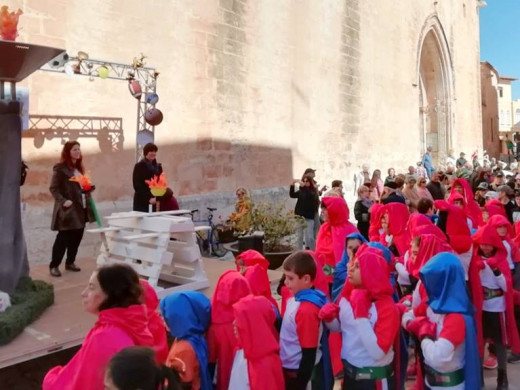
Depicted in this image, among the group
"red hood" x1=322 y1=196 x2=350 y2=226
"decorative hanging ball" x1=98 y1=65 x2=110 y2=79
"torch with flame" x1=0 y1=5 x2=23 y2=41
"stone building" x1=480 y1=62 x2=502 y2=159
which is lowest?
"red hood" x1=322 y1=196 x2=350 y2=226

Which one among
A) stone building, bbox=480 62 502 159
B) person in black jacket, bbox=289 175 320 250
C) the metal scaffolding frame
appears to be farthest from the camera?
stone building, bbox=480 62 502 159

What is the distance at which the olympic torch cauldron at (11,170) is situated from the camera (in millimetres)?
3830

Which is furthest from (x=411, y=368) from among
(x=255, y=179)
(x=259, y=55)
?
(x=259, y=55)

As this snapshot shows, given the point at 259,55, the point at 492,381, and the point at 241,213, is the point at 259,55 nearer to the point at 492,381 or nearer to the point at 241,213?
the point at 241,213

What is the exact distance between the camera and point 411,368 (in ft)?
13.3

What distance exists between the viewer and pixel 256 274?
3141mm

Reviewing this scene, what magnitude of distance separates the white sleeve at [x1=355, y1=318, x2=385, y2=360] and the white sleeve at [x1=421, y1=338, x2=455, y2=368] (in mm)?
243

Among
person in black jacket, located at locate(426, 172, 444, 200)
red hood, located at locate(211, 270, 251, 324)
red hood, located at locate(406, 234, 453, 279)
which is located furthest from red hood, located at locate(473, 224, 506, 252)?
person in black jacket, located at locate(426, 172, 444, 200)

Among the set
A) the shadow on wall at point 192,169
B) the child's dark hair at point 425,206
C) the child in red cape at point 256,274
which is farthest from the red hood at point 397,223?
the shadow on wall at point 192,169

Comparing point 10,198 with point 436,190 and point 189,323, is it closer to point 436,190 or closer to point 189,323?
point 189,323

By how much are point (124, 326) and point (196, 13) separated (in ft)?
27.4

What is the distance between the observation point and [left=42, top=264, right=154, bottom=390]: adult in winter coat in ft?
6.23

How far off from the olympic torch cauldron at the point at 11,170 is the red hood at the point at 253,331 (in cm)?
233

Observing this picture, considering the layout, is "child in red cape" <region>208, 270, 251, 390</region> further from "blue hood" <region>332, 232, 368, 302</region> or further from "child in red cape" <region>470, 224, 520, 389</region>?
"child in red cape" <region>470, 224, 520, 389</region>
